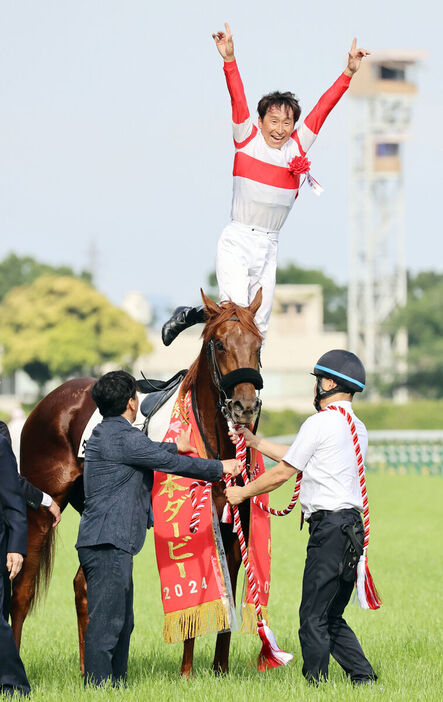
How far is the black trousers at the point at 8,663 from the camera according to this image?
6.51m

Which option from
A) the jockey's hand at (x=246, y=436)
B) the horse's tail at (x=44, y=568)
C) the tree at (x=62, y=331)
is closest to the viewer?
the jockey's hand at (x=246, y=436)

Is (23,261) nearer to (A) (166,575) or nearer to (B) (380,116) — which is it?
(B) (380,116)

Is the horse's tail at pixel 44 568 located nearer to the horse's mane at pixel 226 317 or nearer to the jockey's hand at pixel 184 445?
the jockey's hand at pixel 184 445

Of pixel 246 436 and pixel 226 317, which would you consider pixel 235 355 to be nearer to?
pixel 226 317

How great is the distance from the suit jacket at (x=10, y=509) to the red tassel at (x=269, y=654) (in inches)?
68.5

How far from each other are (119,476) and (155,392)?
179 cm

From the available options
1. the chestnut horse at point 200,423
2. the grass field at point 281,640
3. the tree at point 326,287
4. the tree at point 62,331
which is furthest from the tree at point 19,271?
the chestnut horse at point 200,423

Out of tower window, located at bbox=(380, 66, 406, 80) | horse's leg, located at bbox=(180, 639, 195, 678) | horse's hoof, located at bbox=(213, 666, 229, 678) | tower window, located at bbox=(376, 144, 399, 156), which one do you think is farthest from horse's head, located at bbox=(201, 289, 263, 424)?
tower window, located at bbox=(380, 66, 406, 80)

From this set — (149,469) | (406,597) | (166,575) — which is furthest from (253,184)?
(406,597)

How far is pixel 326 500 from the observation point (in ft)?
22.2

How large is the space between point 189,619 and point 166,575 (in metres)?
0.33

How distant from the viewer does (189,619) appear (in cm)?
733

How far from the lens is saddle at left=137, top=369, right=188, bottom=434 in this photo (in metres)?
8.01

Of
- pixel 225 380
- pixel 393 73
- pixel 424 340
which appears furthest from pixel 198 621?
pixel 393 73
